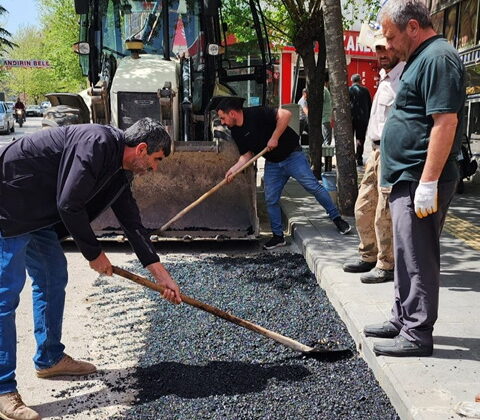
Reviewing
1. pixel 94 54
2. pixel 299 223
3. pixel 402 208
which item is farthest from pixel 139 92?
pixel 402 208

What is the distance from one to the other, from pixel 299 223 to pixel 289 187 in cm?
305

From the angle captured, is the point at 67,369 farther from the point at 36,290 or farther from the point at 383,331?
the point at 383,331

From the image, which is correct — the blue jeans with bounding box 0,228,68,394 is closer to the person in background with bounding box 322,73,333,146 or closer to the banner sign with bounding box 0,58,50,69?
the person in background with bounding box 322,73,333,146

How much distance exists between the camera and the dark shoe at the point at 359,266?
5.11 m

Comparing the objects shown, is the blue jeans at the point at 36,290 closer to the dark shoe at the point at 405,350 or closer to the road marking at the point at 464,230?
the dark shoe at the point at 405,350

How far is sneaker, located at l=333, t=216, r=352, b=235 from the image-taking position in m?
6.59

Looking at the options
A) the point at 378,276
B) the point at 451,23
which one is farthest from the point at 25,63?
the point at 378,276

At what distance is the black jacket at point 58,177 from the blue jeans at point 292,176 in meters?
3.50

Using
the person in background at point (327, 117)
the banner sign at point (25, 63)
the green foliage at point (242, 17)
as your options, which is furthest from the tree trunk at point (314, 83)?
the banner sign at point (25, 63)

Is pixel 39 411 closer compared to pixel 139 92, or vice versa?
pixel 39 411

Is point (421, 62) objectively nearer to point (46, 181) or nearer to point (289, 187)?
point (46, 181)

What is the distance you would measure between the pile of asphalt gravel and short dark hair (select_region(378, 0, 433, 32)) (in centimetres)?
203

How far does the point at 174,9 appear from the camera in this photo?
748 cm

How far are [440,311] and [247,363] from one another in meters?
1.43
